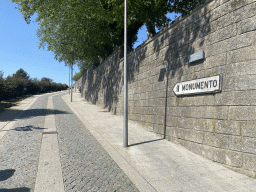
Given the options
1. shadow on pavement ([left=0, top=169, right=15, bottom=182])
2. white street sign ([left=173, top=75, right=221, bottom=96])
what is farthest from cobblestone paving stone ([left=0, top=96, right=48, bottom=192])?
white street sign ([left=173, top=75, right=221, bottom=96])

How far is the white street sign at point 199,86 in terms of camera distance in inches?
203

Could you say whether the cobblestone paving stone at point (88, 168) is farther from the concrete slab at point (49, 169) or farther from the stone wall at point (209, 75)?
the stone wall at point (209, 75)

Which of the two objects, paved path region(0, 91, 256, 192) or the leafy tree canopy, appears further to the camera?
the leafy tree canopy

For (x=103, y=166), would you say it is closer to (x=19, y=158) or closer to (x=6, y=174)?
(x=6, y=174)

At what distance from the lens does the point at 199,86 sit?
226 inches

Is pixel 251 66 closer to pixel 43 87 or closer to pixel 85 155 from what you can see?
pixel 85 155

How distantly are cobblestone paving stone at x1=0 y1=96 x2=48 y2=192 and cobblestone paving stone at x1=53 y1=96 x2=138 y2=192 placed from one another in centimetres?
66

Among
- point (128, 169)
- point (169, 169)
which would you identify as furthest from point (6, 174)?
point (169, 169)

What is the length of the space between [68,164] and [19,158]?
1349mm

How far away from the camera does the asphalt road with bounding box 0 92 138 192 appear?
149 inches

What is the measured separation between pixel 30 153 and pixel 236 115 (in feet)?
17.4

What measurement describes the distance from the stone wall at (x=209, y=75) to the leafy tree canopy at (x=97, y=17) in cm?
273

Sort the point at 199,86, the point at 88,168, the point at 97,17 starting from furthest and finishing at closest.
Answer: the point at 97,17
the point at 199,86
the point at 88,168

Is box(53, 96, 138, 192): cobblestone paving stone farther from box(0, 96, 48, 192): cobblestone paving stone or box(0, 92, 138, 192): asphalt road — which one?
box(0, 96, 48, 192): cobblestone paving stone
